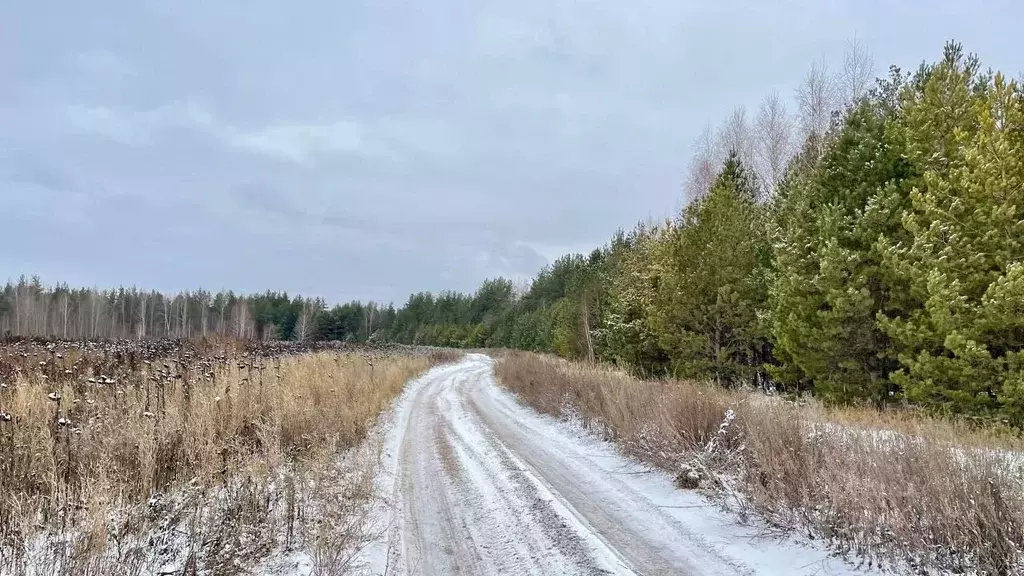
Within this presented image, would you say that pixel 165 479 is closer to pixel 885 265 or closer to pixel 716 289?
pixel 885 265

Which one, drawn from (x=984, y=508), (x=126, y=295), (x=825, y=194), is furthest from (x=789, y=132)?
(x=126, y=295)

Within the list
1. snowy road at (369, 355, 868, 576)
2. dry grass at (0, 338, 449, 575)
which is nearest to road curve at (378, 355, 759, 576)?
snowy road at (369, 355, 868, 576)

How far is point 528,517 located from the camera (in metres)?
5.54

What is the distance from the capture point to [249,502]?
4875 millimetres

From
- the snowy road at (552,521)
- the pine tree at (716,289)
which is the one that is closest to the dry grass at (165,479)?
the snowy road at (552,521)

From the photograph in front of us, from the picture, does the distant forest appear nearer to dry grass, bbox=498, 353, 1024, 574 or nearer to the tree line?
the tree line

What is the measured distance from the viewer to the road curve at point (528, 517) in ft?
14.5

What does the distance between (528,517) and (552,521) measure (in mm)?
291

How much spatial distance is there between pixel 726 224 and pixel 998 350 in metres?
8.04

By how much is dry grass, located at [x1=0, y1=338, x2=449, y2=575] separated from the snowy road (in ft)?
2.33

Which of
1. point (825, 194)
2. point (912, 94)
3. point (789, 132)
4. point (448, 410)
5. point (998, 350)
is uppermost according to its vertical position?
point (789, 132)

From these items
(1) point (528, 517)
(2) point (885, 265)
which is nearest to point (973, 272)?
(2) point (885, 265)

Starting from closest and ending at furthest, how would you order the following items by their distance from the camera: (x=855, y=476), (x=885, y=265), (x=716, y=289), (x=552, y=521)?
(x=855, y=476) < (x=552, y=521) < (x=885, y=265) < (x=716, y=289)

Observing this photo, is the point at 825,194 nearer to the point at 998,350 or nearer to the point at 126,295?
the point at 998,350
